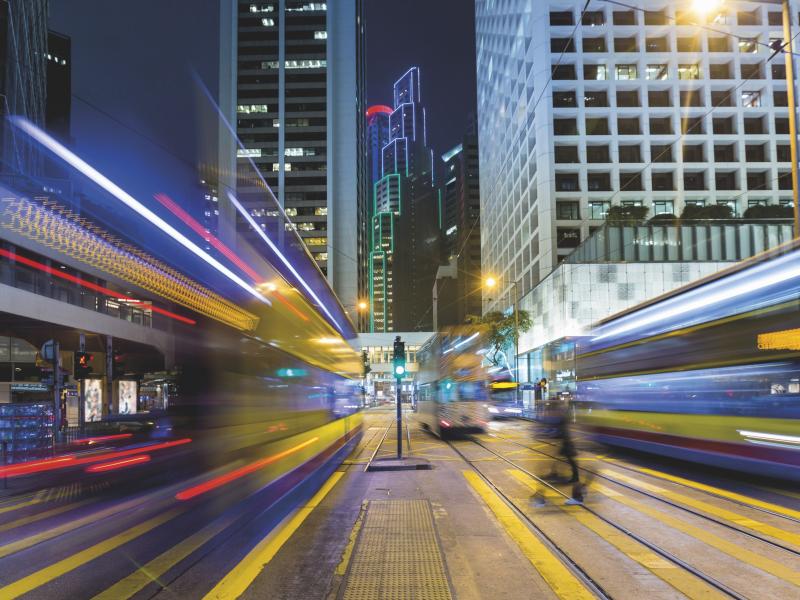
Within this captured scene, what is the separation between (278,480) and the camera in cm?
1415

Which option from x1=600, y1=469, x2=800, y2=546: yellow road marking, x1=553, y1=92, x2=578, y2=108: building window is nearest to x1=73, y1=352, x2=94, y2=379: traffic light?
x1=600, y1=469, x2=800, y2=546: yellow road marking

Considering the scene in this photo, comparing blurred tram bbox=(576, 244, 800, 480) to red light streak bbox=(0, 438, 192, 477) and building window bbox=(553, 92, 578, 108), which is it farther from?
building window bbox=(553, 92, 578, 108)

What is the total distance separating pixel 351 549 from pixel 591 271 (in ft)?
152

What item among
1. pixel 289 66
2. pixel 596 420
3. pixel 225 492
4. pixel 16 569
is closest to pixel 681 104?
pixel 596 420

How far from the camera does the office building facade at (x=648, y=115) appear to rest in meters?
59.7

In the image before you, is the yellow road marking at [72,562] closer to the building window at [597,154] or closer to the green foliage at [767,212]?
the green foliage at [767,212]

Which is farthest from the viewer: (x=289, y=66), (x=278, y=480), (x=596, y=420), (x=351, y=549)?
(x=289, y=66)

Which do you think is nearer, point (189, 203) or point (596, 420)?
point (189, 203)

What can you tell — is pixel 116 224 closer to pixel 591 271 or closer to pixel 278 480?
pixel 278 480

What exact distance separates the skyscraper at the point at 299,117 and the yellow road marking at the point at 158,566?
337 feet

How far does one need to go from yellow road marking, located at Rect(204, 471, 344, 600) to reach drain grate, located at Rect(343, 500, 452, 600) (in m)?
0.93

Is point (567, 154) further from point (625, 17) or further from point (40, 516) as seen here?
point (40, 516)

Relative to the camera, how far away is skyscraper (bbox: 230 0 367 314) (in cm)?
11319

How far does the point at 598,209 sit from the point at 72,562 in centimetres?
5907
